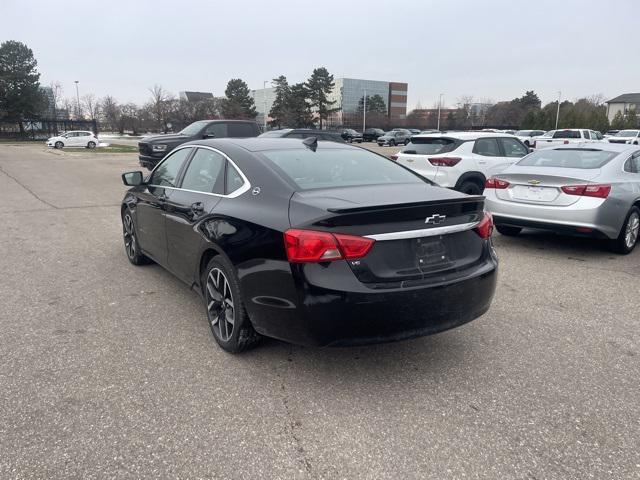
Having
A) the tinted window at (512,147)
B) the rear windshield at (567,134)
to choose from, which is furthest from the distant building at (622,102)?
the tinted window at (512,147)

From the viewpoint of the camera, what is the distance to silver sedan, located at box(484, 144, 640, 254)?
20.7 feet

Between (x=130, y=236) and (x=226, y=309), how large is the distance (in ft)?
9.45

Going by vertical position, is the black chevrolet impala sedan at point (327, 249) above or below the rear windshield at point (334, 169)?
below

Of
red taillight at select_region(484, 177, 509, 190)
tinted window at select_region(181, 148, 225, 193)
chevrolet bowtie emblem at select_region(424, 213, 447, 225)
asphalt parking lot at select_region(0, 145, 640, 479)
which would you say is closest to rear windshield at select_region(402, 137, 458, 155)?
red taillight at select_region(484, 177, 509, 190)

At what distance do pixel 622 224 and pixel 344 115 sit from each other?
88.2 meters

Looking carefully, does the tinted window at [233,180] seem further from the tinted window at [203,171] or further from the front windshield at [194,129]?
the front windshield at [194,129]

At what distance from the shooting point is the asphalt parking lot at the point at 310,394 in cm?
253

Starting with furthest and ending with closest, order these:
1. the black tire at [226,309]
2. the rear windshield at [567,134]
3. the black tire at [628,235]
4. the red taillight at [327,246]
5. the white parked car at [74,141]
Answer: the white parked car at [74,141]
the rear windshield at [567,134]
the black tire at [628,235]
the black tire at [226,309]
the red taillight at [327,246]

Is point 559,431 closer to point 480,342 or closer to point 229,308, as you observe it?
point 480,342

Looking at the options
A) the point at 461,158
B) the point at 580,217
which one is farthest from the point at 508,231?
the point at 461,158

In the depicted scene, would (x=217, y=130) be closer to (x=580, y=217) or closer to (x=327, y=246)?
(x=580, y=217)

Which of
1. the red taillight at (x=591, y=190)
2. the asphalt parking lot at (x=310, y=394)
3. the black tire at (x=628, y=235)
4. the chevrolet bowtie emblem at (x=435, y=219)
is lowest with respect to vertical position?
the asphalt parking lot at (x=310, y=394)

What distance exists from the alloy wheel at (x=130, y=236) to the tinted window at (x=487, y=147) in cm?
636

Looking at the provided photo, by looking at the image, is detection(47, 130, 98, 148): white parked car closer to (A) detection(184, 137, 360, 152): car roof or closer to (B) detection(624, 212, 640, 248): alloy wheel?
(A) detection(184, 137, 360, 152): car roof
